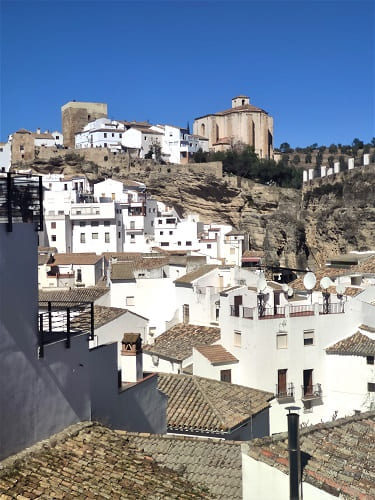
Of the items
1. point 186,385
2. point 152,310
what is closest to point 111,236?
point 152,310

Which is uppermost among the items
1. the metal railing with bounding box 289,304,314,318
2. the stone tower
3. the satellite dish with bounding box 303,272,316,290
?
the stone tower

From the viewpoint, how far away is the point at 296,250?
5603cm

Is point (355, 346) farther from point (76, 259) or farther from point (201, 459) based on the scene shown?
point (76, 259)

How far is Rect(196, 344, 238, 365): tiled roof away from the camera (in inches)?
789

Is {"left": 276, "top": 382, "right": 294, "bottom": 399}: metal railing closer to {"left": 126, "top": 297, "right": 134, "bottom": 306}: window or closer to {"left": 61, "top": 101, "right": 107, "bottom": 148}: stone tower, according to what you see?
{"left": 126, "top": 297, "right": 134, "bottom": 306}: window

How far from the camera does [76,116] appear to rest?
9756 centimetres

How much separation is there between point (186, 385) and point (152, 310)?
14.9 meters

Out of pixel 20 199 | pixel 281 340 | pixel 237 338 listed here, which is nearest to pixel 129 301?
pixel 237 338

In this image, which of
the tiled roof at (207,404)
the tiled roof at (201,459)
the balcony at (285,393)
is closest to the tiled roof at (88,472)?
the tiled roof at (201,459)

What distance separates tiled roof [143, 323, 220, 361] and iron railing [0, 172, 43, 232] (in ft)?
47.5

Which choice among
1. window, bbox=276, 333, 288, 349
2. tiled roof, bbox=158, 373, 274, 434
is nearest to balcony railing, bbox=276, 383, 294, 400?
window, bbox=276, 333, 288, 349

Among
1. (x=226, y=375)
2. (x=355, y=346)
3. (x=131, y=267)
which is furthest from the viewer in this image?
(x=131, y=267)

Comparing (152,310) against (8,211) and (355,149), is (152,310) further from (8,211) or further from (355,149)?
(355,149)

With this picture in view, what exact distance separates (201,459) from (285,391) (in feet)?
38.2
